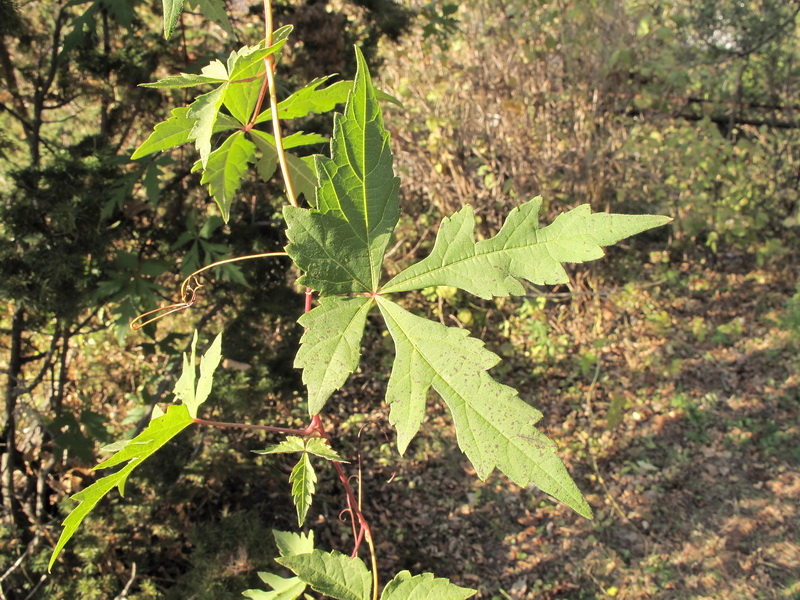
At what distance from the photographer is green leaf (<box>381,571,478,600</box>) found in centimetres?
98

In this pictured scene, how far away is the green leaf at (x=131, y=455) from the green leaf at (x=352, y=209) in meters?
0.31

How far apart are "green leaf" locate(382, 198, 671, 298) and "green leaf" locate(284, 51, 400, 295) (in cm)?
7

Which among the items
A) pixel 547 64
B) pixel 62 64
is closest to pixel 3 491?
pixel 62 64

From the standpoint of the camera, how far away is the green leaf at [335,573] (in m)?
1.01

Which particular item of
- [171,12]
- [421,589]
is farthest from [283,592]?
[171,12]

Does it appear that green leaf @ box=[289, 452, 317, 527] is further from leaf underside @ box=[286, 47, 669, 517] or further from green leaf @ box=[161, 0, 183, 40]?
green leaf @ box=[161, 0, 183, 40]

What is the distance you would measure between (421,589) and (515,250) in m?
0.56

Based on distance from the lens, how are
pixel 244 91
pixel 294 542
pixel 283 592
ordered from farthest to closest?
1. pixel 294 542
2. pixel 283 592
3. pixel 244 91

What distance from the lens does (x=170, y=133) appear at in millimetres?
1160

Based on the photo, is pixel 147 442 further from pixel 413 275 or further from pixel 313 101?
pixel 313 101

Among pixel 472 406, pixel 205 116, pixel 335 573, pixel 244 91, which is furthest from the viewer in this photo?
pixel 244 91

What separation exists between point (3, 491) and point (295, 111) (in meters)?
2.49

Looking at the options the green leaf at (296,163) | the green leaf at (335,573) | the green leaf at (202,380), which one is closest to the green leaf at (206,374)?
the green leaf at (202,380)

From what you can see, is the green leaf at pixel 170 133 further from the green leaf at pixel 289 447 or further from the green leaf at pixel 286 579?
the green leaf at pixel 286 579
